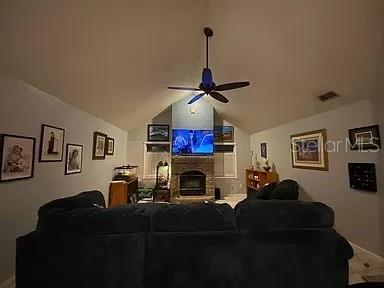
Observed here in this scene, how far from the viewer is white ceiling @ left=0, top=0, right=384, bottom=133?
226cm

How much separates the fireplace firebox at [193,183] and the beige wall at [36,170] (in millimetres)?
3765

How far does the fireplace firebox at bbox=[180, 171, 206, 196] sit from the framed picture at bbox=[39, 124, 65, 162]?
4.50 metres

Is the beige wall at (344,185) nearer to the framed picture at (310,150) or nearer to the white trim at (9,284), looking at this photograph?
the framed picture at (310,150)

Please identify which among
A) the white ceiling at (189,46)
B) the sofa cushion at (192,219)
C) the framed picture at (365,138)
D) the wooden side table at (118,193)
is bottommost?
the wooden side table at (118,193)

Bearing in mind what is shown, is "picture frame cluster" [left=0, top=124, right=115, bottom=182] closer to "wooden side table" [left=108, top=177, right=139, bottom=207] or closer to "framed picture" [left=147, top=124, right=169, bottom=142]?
"wooden side table" [left=108, top=177, right=139, bottom=207]

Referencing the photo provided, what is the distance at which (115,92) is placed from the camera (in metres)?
4.32

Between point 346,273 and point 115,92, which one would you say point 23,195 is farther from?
point 346,273

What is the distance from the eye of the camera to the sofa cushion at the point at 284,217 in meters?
1.93

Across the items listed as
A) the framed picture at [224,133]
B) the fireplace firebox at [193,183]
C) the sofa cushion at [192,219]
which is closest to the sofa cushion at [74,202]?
the sofa cushion at [192,219]

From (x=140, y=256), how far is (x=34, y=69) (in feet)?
7.84

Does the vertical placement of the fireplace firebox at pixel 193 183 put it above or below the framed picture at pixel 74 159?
below

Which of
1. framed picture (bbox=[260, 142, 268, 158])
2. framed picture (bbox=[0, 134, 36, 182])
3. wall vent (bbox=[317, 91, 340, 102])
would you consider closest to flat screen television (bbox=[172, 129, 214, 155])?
framed picture (bbox=[260, 142, 268, 158])

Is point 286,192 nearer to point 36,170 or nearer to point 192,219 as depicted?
point 192,219

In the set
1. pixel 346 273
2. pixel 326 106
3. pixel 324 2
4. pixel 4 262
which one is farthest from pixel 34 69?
pixel 326 106
